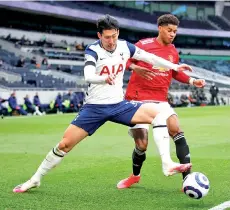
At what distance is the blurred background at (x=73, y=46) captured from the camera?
37781 millimetres

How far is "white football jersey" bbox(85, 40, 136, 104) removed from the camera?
7281mm

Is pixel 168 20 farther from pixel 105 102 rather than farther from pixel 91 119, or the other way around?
pixel 91 119

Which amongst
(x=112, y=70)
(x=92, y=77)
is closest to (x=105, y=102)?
(x=112, y=70)

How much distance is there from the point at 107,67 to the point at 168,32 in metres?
1.17

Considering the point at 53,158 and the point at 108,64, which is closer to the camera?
the point at 108,64

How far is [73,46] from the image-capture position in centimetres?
6562

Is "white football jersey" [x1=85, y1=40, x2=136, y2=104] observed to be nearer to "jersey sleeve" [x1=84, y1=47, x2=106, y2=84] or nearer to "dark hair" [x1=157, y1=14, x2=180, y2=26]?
"jersey sleeve" [x1=84, y1=47, x2=106, y2=84]

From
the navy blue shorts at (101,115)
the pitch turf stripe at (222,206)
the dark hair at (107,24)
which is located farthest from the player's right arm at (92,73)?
the pitch turf stripe at (222,206)

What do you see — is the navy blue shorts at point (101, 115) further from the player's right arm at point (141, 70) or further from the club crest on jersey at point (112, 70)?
the player's right arm at point (141, 70)

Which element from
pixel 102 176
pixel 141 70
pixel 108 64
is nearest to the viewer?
pixel 108 64

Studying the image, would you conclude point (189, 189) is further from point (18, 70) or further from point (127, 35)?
point (127, 35)

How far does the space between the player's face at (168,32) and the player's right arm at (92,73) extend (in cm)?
124

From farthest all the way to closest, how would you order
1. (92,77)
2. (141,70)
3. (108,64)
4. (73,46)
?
(73,46), (141,70), (108,64), (92,77)

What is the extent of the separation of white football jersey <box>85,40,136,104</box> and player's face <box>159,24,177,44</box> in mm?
635
